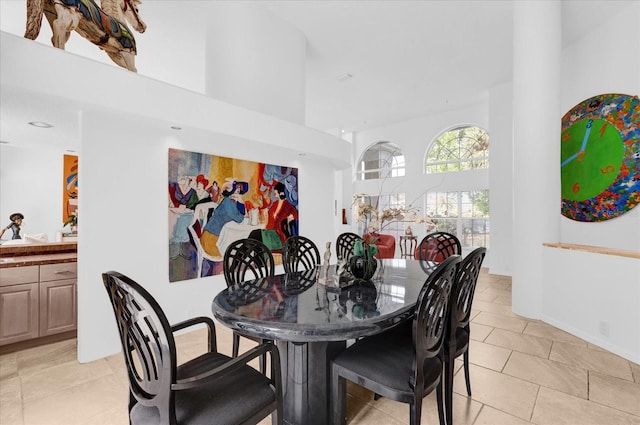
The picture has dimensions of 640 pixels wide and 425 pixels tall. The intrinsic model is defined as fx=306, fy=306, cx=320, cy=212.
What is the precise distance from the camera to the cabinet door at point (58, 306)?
9.59 ft

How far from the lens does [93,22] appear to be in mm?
2719

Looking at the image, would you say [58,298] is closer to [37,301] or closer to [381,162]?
[37,301]

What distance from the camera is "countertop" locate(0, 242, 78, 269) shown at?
9.29ft

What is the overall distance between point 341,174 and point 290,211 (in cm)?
550

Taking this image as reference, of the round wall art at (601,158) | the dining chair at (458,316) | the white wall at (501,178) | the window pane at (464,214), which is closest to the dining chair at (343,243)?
the dining chair at (458,316)

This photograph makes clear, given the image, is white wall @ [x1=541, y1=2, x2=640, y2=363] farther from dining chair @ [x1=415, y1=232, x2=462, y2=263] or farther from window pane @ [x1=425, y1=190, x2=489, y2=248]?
window pane @ [x1=425, y1=190, x2=489, y2=248]

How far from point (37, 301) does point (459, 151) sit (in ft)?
25.8

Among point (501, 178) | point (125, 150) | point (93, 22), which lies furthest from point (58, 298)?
point (501, 178)

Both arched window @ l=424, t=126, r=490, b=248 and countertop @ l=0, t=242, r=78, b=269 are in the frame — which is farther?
arched window @ l=424, t=126, r=490, b=248

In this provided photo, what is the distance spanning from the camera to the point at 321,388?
1699 mm

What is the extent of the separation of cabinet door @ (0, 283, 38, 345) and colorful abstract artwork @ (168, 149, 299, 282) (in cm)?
120

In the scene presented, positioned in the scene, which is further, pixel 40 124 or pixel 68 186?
pixel 68 186

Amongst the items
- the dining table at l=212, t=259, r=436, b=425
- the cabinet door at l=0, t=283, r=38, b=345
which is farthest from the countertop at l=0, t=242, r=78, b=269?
the dining table at l=212, t=259, r=436, b=425

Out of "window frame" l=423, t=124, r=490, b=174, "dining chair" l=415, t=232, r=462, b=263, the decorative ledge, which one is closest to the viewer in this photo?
the decorative ledge
